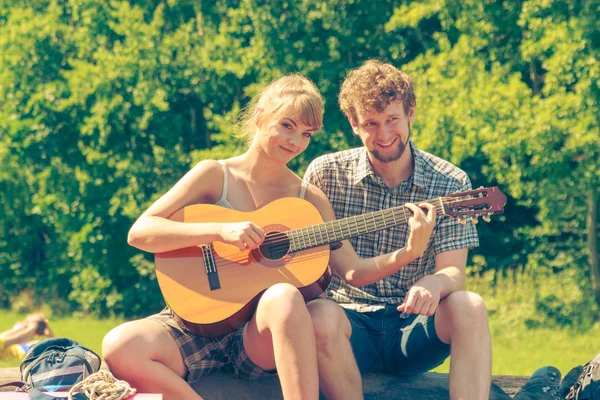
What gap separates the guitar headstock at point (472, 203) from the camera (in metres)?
3.36

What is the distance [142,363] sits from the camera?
319 cm

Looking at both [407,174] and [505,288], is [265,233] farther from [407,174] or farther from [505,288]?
[505,288]

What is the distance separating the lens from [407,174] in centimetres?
371

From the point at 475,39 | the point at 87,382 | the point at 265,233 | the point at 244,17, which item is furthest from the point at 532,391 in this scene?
the point at 244,17

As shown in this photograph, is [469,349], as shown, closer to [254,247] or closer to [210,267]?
[254,247]

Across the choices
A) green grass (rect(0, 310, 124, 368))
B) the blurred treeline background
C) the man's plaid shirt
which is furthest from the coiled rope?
the blurred treeline background

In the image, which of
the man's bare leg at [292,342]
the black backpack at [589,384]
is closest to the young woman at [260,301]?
the man's bare leg at [292,342]

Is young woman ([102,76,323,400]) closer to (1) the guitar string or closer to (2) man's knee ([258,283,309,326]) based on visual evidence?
(2) man's knee ([258,283,309,326])

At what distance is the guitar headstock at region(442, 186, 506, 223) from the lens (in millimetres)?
3357

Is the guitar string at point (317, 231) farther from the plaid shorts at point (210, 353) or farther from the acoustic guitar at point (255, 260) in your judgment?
the plaid shorts at point (210, 353)

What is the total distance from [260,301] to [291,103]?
2.58 feet

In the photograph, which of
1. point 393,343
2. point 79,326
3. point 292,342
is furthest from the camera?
point 79,326

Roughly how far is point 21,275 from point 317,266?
8644mm

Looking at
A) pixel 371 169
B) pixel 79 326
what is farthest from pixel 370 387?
pixel 79 326
